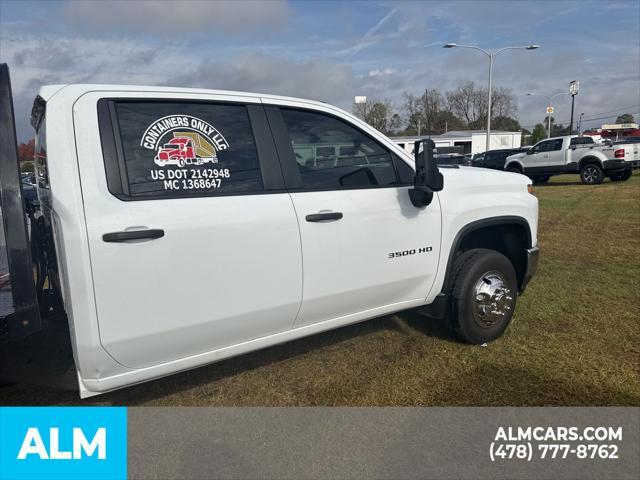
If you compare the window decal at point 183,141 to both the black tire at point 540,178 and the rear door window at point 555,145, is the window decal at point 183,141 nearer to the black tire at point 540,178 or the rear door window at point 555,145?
the rear door window at point 555,145

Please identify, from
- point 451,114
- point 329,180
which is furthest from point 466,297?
point 451,114

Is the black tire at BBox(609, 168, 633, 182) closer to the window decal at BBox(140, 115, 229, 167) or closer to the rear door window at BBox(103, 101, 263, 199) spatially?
the rear door window at BBox(103, 101, 263, 199)

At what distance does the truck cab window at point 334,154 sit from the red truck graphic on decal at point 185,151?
577 millimetres

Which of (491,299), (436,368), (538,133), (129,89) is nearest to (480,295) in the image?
(491,299)

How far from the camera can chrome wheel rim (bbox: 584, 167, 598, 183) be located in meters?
18.6

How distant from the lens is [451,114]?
84688 mm

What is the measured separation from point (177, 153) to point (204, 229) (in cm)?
42

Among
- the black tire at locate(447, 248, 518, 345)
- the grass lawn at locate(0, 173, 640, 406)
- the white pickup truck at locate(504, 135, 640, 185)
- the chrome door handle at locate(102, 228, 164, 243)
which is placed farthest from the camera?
the white pickup truck at locate(504, 135, 640, 185)

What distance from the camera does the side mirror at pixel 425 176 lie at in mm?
3191

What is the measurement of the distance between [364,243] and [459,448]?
1306 mm

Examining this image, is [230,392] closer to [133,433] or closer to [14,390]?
[133,433]

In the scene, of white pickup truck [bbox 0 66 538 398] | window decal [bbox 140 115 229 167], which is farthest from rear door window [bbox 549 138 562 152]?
window decal [bbox 140 115 229 167]

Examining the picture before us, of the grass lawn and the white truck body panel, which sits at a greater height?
the white truck body panel

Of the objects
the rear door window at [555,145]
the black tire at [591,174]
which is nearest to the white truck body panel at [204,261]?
the black tire at [591,174]
